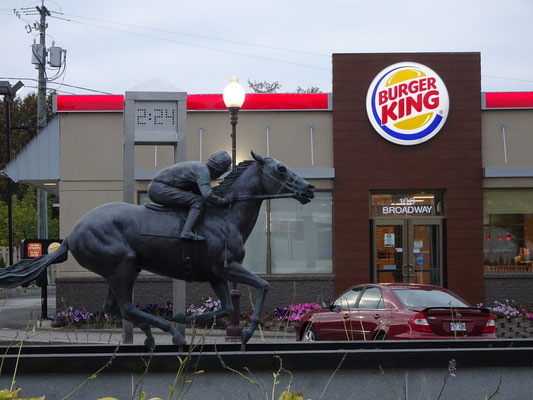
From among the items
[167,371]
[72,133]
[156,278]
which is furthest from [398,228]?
[167,371]

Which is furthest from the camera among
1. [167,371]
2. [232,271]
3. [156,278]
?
[156,278]

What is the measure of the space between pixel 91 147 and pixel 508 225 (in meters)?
11.3

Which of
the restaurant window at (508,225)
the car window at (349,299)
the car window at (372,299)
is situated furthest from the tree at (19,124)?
the car window at (372,299)

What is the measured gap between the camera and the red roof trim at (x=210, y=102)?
23.4 m

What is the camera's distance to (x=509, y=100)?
2345 centimetres

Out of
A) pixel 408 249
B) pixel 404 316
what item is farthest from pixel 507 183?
pixel 404 316

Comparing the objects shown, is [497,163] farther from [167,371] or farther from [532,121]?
[167,371]

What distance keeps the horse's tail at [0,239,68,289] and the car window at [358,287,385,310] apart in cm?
697

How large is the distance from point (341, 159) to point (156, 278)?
5.77 meters

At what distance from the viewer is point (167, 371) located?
6461mm

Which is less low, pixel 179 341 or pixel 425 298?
pixel 179 341

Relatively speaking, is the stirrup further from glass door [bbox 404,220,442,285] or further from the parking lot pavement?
glass door [bbox 404,220,442,285]

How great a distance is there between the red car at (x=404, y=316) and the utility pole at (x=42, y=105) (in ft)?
94.6

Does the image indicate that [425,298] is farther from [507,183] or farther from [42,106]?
[42,106]
